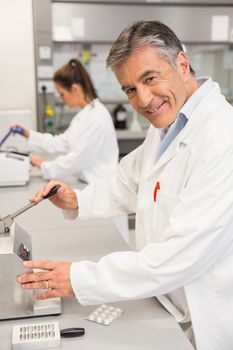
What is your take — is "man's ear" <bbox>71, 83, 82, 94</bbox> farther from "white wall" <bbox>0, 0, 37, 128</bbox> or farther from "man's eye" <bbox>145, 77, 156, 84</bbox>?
"man's eye" <bbox>145, 77, 156, 84</bbox>

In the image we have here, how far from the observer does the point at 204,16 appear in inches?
160

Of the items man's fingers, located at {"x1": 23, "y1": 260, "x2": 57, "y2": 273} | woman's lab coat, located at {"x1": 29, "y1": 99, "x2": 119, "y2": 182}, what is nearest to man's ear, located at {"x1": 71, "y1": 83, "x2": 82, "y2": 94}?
woman's lab coat, located at {"x1": 29, "y1": 99, "x2": 119, "y2": 182}

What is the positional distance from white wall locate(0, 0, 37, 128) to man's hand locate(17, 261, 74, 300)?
2971mm

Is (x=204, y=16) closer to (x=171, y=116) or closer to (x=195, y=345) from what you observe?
(x=171, y=116)

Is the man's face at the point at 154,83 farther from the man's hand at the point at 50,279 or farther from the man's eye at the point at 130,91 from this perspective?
the man's hand at the point at 50,279

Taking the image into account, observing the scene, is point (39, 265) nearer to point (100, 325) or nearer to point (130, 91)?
point (100, 325)

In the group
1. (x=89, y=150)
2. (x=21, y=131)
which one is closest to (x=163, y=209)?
(x=89, y=150)

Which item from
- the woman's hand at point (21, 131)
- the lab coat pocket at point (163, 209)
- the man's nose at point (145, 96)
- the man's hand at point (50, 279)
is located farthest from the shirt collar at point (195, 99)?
the woman's hand at point (21, 131)

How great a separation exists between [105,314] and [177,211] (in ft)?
1.07

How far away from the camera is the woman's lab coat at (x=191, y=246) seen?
39.1 inches

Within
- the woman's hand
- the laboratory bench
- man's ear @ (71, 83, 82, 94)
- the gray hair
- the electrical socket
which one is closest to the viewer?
the laboratory bench

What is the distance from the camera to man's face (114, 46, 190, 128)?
3.61 feet

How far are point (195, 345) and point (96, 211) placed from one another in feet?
2.11

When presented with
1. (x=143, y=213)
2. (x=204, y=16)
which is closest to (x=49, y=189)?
(x=143, y=213)
